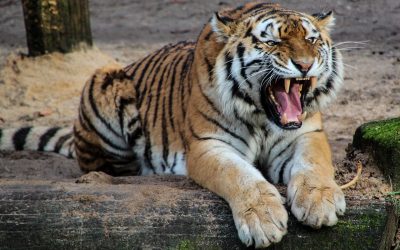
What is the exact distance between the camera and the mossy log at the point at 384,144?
3.18 m

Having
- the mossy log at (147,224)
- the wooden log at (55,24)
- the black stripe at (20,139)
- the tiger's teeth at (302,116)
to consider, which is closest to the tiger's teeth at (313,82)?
the tiger's teeth at (302,116)

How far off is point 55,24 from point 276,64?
11.3 ft

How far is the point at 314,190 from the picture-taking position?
299 centimetres

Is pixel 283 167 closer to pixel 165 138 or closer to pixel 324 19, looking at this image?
pixel 324 19

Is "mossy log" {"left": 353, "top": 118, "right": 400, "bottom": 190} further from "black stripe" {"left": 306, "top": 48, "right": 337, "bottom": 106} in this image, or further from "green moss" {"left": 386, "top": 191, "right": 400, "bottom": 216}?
"black stripe" {"left": 306, "top": 48, "right": 337, "bottom": 106}

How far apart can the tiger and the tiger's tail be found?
63 cm

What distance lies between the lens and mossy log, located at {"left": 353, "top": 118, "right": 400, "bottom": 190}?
3176mm

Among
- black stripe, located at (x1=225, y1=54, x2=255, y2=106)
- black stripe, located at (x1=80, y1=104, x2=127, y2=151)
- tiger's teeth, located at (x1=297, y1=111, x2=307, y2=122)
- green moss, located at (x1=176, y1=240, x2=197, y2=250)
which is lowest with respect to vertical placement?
black stripe, located at (x1=80, y1=104, x2=127, y2=151)

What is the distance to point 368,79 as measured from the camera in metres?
6.43

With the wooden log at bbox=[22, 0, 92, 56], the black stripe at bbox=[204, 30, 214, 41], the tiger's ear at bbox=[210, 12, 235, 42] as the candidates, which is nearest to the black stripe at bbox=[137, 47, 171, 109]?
the black stripe at bbox=[204, 30, 214, 41]

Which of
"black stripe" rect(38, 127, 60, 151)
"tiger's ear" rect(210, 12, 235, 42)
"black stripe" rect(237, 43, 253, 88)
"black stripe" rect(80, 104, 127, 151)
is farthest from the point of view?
"black stripe" rect(38, 127, 60, 151)

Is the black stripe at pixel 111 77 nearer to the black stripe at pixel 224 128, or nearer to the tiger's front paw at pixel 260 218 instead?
the black stripe at pixel 224 128

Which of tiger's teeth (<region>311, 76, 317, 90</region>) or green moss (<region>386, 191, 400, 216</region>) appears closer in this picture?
green moss (<region>386, 191, 400, 216</region>)

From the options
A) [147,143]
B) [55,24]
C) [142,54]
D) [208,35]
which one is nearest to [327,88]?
[208,35]
